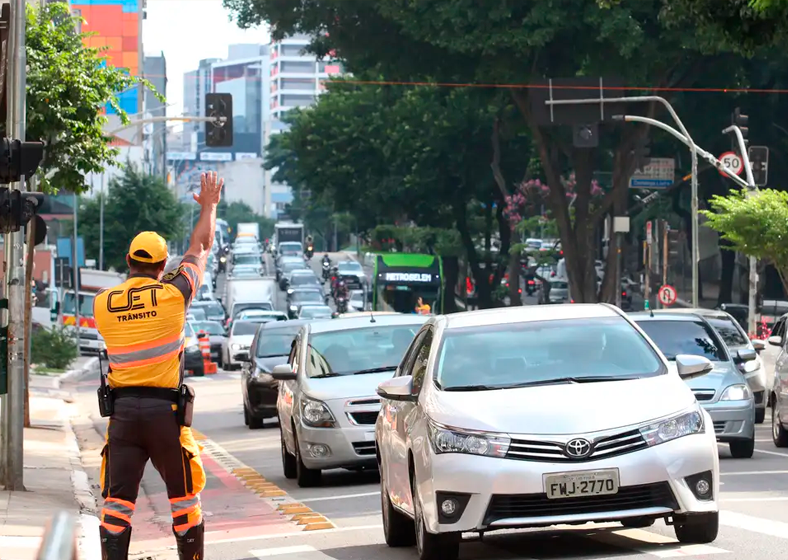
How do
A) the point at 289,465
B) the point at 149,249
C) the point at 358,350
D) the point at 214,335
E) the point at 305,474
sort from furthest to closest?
the point at 214,335 → the point at 358,350 → the point at 289,465 → the point at 305,474 → the point at 149,249

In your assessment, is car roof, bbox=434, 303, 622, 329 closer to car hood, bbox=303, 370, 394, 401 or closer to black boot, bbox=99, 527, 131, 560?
black boot, bbox=99, 527, 131, 560

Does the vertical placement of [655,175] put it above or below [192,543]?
above

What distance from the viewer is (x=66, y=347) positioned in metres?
44.7

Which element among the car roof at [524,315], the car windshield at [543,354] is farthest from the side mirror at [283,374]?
the car windshield at [543,354]

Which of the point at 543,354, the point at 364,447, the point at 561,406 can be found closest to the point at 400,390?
the point at 543,354

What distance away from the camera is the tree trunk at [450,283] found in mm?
67625

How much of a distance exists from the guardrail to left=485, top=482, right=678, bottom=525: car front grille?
5791 millimetres

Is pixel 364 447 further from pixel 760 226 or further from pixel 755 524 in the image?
pixel 760 226

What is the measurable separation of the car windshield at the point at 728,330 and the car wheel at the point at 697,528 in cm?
1374

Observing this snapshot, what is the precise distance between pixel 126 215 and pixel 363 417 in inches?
2567

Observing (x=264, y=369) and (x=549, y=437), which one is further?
(x=264, y=369)

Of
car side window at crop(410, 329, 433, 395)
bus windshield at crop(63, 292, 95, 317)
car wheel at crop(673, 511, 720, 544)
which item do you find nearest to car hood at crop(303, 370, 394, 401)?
car side window at crop(410, 329, 433, 395)

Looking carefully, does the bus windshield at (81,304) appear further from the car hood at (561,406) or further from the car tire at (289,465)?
the car hood at (561,406)

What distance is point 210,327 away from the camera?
5538cm
